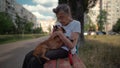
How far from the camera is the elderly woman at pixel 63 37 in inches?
A: 146

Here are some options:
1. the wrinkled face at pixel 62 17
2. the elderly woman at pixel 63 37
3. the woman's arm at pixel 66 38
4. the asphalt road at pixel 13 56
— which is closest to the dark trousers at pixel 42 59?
the elderly woman at pixel 63 37

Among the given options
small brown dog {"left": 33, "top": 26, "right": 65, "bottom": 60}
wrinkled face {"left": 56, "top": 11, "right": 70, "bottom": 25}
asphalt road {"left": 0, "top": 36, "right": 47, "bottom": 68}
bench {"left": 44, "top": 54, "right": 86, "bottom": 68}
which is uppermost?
wrinkled face {"left": 56, "top": 11, "right": 70, "bottom": 25}

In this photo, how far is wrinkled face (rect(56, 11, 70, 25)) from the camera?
390cm

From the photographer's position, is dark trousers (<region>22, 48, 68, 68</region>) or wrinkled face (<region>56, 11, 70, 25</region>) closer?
dark trousers (<region>22, 48, 68, 68</region>)

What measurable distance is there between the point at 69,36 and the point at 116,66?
17.6 ft

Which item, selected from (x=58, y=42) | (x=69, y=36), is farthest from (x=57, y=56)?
(x=69, y=36)

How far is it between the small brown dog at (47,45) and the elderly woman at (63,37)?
5 cm

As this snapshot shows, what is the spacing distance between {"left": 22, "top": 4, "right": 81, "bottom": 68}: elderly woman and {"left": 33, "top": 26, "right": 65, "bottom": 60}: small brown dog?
0.05m

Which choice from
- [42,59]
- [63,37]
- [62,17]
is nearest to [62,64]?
[42,59]

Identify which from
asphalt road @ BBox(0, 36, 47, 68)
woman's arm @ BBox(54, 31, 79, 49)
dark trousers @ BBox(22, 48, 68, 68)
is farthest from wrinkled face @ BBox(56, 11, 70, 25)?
asphalt road @ BBox(0, 36, 47, 68)

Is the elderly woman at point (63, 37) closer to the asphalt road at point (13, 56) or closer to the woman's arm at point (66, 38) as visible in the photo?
the woman's arm at point (66, 38)

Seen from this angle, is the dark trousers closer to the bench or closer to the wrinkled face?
the bench

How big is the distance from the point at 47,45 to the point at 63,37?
9.2 inches

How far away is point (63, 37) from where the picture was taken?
12.3ft
